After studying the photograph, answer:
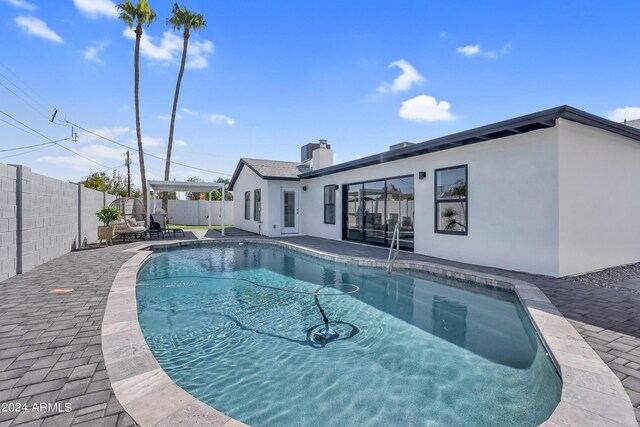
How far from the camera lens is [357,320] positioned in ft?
15.8

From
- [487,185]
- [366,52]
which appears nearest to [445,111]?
[366,52]

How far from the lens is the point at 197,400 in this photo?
229 cm

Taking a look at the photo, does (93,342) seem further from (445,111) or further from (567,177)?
(445,111)

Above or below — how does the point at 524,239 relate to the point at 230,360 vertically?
above

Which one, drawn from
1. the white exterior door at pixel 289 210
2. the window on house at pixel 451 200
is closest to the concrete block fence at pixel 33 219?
the white exterior door at pixel 289 210

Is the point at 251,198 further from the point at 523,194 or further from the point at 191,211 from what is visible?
the point at 523,194

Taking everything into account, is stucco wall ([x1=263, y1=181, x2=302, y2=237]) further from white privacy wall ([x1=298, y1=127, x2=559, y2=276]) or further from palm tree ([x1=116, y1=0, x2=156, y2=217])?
white privacy wall ([x1=298, y1=127, x2=559, y2=276])

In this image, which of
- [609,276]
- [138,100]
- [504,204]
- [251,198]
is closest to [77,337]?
[504,204]

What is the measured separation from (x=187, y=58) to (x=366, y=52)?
12.8 meters

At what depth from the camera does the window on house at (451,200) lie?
319 inches

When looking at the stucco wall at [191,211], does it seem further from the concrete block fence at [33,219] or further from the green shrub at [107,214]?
the concrete block fence at [33,219]

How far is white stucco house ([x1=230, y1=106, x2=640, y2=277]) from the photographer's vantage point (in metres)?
6.36

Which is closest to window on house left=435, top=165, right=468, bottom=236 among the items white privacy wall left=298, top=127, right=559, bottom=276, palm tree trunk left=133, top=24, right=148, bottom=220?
white privacy wall left=298, top=127, right=559, bottom=276

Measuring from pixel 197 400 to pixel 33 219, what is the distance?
23.4ft
